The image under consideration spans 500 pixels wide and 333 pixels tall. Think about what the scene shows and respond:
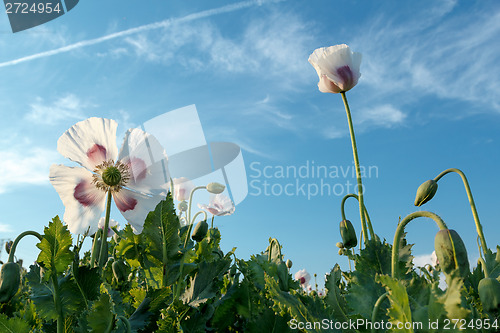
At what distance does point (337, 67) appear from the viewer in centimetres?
225

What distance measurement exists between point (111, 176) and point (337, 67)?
4.33ft

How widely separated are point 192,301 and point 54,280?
45 centimetres

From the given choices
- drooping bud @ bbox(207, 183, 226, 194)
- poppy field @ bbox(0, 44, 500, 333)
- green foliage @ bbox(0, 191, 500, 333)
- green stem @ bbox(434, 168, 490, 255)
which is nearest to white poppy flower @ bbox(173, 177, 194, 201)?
drooping bud @ bbox(207, 183, 226, 194)

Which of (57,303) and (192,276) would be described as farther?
(192,276)

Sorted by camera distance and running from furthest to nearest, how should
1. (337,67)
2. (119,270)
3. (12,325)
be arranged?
(337,67) → (119,270) → (12,325)

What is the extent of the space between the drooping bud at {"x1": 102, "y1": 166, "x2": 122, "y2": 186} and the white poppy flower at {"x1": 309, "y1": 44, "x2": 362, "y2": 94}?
122 cm

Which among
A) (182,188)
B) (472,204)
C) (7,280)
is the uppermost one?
(182,188)

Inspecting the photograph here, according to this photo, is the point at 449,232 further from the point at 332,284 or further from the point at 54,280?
the point at 54,280

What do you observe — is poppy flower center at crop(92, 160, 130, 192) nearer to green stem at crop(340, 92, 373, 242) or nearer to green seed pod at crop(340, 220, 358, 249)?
green stem at crop(340, 92, 373, 242)

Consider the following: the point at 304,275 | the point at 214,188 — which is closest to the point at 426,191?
the point at 214,188

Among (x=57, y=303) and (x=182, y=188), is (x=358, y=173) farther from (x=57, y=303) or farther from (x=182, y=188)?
Answer: (x=182, y=188)

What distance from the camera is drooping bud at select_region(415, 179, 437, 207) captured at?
1517 millimetres

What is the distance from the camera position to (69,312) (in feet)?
4.46

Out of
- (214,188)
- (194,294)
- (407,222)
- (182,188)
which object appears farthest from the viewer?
(182,188)
